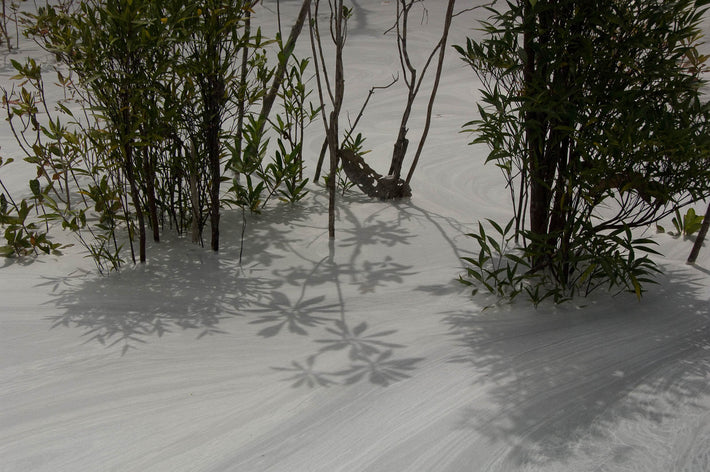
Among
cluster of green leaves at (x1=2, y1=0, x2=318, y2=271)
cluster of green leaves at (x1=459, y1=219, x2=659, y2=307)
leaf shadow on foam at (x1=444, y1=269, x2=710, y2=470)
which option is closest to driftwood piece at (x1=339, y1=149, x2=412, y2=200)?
cluster of green leaves at (x1=2, y1=0, x2=318, y2=271)

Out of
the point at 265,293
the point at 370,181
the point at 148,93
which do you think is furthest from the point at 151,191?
the point at 370,181

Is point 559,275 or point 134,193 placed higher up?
point 134,193

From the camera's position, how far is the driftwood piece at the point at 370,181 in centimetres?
297

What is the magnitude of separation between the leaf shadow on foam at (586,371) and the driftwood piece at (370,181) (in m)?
1.08

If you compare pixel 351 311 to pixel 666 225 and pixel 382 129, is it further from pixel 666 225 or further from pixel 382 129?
pixel 382 129

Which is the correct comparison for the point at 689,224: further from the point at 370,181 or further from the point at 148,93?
the point at 148,93

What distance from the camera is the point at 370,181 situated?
3023mm

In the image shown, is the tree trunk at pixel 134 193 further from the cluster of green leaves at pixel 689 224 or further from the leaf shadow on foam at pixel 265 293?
the cluster of green leaves at pixel 689 224

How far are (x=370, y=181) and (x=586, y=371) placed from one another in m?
1.55

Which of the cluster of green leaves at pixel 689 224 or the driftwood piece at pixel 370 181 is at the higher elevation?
the driftwood piece at pixel 370 181

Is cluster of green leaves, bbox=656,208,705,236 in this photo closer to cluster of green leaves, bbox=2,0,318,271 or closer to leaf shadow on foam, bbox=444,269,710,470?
leaf shadow on foam, bbox=444,269,710,470

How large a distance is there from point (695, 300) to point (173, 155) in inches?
71.0

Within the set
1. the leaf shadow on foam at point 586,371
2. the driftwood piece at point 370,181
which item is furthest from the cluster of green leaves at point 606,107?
the driftwood piece at point 370,181

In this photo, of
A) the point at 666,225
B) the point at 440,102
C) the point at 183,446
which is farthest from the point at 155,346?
the point at 440,102
